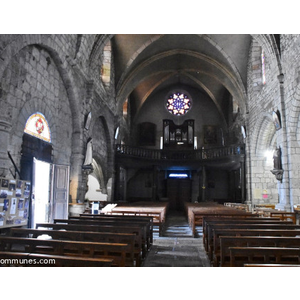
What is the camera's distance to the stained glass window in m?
24.9

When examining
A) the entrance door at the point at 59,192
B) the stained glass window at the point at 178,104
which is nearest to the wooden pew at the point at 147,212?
the entrance door at the point at 59,192

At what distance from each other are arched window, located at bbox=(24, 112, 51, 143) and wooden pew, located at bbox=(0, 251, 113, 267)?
5.50m

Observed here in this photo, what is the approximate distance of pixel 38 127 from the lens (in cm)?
873

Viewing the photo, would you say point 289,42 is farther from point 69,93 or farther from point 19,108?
point 19,108

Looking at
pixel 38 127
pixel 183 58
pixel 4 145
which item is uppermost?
pixel 183 58

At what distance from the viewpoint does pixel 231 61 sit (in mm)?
16469

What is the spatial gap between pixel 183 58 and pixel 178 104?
17.4ft

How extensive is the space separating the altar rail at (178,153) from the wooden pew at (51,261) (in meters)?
14.8

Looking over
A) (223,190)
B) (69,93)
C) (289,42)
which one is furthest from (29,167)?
(223,190)

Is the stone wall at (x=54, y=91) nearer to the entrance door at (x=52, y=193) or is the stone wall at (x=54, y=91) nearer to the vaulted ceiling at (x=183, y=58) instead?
the entrance door at (x=52, y=193)

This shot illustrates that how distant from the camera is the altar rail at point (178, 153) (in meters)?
18.1

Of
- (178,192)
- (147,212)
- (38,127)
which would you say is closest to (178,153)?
(178,192)

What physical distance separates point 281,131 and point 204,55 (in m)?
8.89

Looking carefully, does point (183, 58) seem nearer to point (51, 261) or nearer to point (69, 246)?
point (69, 246)
